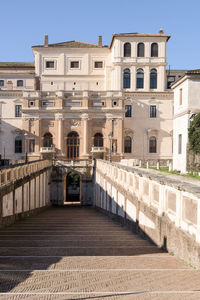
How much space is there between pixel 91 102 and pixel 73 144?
7451 mm

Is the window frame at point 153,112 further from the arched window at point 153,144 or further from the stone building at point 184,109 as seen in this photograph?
the stone building at point 184,109

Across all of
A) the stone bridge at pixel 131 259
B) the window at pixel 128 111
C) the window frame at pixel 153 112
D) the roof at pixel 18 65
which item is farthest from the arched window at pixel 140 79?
the stone bridge at pixel 131 259

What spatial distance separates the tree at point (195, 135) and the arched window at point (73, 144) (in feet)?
76.9

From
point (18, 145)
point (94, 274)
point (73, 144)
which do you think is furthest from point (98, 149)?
point (94, 274)

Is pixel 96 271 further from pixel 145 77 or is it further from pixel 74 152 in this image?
pixel 145 77

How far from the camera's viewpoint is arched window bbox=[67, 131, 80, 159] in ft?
169

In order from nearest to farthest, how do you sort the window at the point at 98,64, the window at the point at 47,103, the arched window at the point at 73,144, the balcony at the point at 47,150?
the balcony at the point at 47,150 < the window at the point at 47,103 < the arched window at the point at 73,144 < the window at the point at 98,64

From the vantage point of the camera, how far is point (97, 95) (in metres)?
51.3

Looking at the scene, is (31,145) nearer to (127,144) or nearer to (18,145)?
(18,145)

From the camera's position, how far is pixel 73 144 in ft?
170

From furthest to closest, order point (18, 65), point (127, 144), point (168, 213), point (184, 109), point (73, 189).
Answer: point (18, 65) → point (73, 189) → point (127, 144) → point (184, 109) → point (168, 213)

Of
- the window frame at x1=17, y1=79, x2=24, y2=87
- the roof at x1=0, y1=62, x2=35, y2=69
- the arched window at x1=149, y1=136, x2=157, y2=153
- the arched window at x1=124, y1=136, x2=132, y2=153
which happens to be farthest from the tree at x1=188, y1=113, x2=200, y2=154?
the roof at x1=0, y1=62, x2=35, y2=69

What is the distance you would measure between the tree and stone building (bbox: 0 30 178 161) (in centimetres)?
1924

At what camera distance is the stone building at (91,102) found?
167 feet
